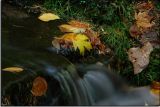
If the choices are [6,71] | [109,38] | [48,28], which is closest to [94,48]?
[109,38]

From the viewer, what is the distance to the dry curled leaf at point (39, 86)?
341 centimetres

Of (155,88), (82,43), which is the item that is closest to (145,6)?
(82,43)

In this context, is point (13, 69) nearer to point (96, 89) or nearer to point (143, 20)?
point (96, 89)

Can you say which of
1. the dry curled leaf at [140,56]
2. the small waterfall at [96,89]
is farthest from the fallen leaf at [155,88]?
the dry curled leaf at [140,56]

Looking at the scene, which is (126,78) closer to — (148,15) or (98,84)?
(98,84)

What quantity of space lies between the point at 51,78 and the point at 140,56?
834 millimetres

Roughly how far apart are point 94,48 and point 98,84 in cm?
40

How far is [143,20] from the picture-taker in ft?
14.2

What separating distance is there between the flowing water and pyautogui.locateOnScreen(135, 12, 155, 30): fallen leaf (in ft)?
2.34

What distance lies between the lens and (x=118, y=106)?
364 centimetres

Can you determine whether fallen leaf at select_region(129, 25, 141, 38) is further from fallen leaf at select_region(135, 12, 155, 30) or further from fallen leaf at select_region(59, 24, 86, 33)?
fallen leaf at select_region(59, 24, 86, 33)

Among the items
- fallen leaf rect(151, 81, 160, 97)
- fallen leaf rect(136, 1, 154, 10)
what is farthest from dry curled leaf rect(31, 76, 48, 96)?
fallen leaf rect(136, 1, 154, 10)

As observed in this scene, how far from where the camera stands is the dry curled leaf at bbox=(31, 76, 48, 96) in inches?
134

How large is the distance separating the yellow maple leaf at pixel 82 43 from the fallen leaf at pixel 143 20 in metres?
0.59
